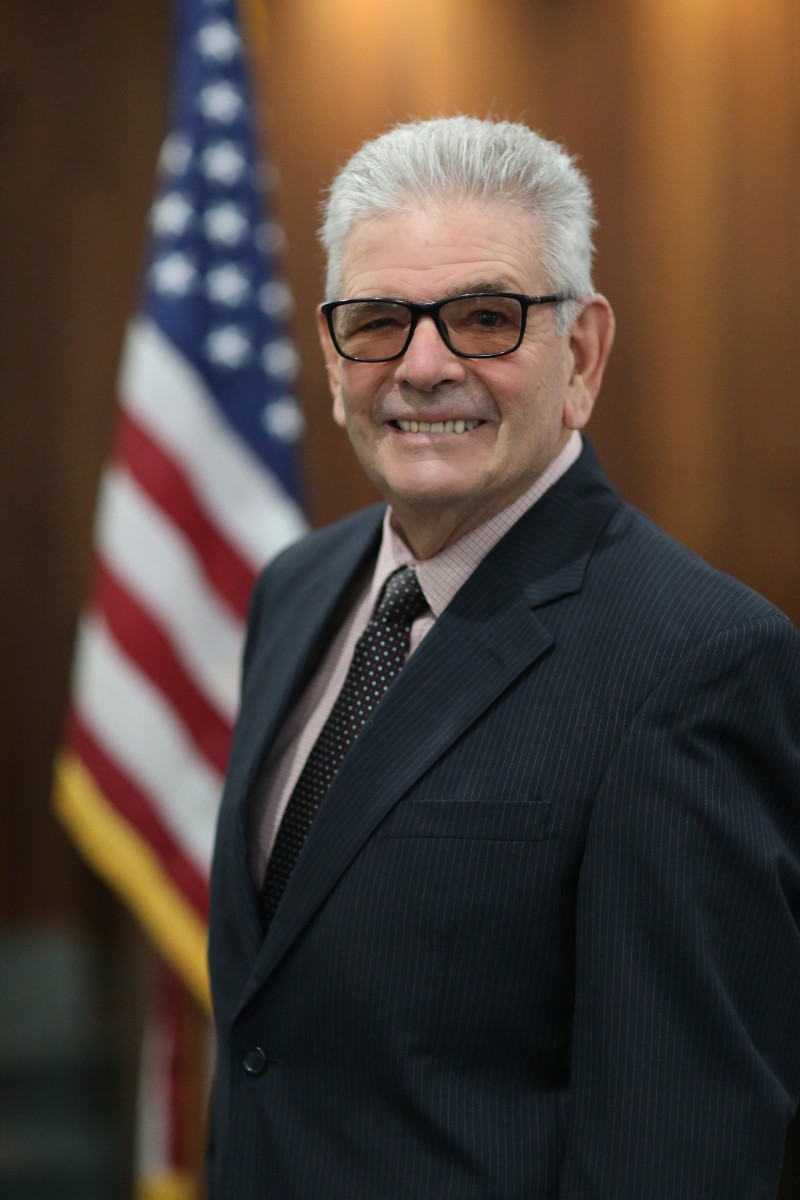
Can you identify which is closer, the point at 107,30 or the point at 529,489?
the point at 529,489

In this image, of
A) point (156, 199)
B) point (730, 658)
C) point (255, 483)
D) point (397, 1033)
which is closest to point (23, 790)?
point (255, 483)

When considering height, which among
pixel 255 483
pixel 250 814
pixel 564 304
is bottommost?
pixel 250 814

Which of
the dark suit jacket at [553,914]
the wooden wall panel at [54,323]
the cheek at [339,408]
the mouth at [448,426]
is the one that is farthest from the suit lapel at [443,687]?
the wooden wall panel at [54,323]

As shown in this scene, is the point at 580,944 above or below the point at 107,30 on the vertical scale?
below

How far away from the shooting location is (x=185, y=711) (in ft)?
7.68

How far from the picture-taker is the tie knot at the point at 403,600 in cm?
128

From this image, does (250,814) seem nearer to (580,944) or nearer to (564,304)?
(580,944)

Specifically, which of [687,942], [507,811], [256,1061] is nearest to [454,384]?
[507,811]

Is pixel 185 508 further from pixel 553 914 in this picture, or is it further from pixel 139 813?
pixel 553 914

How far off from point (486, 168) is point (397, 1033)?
81 cm

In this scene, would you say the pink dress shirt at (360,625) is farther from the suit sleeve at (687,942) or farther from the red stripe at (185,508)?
the red stripe at (185,508)

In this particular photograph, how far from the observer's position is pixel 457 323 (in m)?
1.16

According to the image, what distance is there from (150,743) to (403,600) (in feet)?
3.91

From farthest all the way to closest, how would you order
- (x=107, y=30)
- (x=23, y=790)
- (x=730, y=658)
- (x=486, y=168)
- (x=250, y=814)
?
(x=23, y=790), (x=107, y=30), (x=250, y=814), (x=486, y=168), (x=730, y=658)
